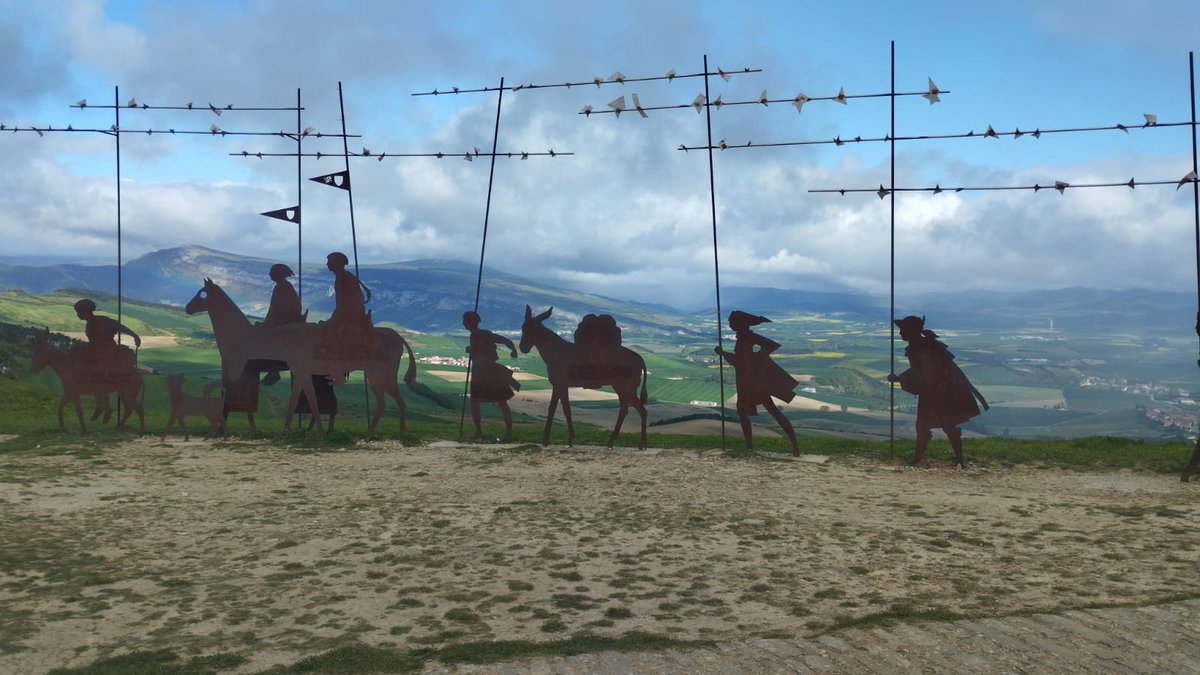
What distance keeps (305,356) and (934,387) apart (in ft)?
38.6

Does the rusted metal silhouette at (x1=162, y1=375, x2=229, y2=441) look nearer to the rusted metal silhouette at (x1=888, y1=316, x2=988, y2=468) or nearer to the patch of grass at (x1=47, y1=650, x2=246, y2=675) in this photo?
the patch of grass at (x1=47, y1=650, x2=246, y2=675)

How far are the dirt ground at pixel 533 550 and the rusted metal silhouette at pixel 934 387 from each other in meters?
0.81

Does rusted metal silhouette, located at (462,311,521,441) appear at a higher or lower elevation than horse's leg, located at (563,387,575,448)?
higher

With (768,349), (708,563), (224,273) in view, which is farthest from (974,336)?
(224,273)

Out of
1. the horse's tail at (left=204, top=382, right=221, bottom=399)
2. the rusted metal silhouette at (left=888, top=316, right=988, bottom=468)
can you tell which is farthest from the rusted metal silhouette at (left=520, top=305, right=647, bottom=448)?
the horse's tail at (left=204, top=382, right=221, bottom=399)

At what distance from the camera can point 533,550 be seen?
8.93 m

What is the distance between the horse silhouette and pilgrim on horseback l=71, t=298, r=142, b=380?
1.57 m

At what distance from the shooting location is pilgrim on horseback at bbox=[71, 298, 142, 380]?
1725 centimetres

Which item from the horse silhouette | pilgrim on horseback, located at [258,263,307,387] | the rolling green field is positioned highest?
pilgrim on horseback, located at [258,263,307,387]

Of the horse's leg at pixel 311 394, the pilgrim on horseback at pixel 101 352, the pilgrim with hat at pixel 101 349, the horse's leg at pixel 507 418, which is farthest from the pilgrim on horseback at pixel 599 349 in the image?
the pilgrim with hat at pixel 101 349

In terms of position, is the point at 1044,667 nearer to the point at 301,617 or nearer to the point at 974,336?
the point at 301,617

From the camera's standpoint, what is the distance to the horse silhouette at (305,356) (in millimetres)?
16906

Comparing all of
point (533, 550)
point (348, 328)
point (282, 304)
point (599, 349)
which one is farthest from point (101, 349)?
point (533, 550)

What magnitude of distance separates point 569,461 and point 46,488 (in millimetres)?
7878
